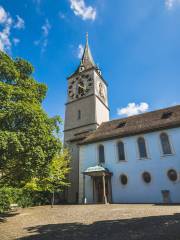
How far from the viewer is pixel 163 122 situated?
20.0 metres

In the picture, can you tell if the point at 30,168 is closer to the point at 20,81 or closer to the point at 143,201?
the point at 20,81

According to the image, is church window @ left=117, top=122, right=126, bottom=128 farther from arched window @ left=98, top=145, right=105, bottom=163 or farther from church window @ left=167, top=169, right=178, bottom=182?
church window @ left=167, top=169, right=178, bottom=182

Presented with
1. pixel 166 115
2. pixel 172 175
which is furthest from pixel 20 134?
pixel 166 115

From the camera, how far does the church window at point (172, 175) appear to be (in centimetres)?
1756

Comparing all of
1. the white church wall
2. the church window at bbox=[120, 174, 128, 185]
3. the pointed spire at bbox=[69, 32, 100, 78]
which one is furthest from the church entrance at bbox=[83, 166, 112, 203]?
the pointed spire at bbox=[69, 32, 100, 78]

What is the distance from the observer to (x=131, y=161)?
2008 cm

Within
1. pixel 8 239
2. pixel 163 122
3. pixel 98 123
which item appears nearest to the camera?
pixel 8 239

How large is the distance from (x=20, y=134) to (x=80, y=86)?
79.0ft

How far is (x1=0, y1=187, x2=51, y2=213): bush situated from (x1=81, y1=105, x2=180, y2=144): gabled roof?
8.30m

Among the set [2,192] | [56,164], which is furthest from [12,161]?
[56,164]

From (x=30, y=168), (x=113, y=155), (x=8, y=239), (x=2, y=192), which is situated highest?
(x=113, y=155)

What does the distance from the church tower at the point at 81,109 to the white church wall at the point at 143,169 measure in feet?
14.4

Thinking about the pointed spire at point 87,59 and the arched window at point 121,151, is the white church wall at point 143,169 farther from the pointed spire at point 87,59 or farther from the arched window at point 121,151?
the pointed spire at point 87,59

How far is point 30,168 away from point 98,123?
727 inches
